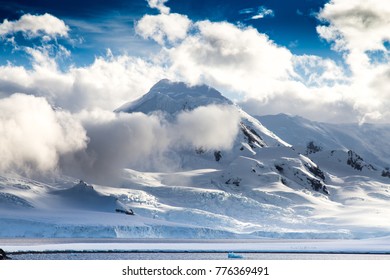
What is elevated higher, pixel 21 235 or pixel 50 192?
pixel 50 192

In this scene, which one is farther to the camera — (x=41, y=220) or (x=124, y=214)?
(x=124, y=214)

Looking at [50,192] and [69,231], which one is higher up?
[50,192]

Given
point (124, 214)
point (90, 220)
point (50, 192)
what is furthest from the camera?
point (50, 192)

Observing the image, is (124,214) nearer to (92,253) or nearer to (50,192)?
(50,192)

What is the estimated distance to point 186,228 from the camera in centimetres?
15688

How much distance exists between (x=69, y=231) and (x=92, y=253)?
190 feet
